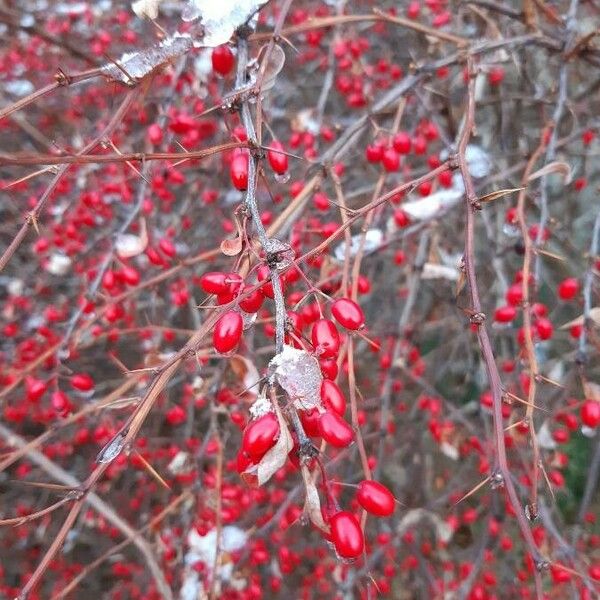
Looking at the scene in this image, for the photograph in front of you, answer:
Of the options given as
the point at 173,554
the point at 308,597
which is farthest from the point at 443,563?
the point at 173,554

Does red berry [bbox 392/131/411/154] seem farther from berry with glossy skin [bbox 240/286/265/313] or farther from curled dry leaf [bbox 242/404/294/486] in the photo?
curled dry leaf [bbox 242/404/294/486]

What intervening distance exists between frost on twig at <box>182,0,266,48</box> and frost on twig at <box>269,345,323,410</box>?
0.61 meters

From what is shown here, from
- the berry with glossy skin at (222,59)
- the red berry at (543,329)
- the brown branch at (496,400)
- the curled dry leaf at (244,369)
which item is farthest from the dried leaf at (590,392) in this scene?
the berry with glossy skin at (222,59)

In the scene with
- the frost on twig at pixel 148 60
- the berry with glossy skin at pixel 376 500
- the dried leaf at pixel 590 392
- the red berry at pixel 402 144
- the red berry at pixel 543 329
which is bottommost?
the dried leaf at pixel 590 392

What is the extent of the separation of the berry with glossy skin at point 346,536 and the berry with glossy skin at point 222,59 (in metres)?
0.85

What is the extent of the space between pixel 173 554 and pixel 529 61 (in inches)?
81.1

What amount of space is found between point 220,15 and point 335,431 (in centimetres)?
74

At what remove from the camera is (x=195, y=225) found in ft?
9.93

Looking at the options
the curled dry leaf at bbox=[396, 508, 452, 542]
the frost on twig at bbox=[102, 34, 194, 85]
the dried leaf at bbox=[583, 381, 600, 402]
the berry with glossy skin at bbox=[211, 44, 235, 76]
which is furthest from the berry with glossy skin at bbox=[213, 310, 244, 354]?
the curled dry leaf at bbox=[396, 508, 452, 542]

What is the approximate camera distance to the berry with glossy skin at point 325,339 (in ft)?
2.74

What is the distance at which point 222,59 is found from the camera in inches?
49.4

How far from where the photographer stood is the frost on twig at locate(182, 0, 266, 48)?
1.12 metres

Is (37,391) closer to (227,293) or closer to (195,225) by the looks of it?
(227,293)

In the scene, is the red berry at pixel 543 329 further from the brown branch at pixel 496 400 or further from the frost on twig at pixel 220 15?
the frost on twig at pixel 220 15
